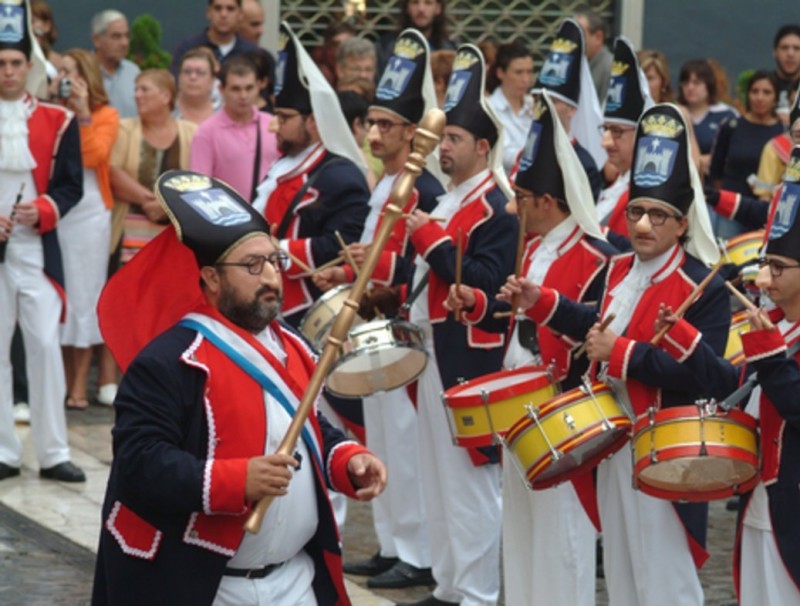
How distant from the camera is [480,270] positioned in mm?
8344

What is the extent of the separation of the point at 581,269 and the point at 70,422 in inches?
213

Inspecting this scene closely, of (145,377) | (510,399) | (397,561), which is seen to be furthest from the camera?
(397,561)

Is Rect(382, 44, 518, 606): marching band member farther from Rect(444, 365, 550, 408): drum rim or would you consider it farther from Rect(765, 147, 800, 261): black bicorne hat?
Rect(765, 147, 800, 261): black bicorne hat

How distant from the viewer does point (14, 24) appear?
10.7m

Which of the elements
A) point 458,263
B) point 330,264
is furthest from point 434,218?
point 330,264

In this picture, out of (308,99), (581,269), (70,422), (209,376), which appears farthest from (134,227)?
(209,376)

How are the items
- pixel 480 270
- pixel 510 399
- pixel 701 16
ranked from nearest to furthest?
pixel 510 399
pixel 480 270
pixel 701 16

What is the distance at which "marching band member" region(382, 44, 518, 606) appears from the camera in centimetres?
843

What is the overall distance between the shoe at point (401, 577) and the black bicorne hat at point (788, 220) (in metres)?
3.25

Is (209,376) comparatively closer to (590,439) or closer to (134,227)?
(590,439)

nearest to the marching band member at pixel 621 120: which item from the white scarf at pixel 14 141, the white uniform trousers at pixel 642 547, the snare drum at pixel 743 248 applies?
the snare drum at pixel 743 248

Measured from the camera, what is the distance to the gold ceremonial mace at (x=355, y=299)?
17.3 ft

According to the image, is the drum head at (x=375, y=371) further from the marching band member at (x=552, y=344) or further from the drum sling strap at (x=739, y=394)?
the drum sling strap at (x=739, y=394)

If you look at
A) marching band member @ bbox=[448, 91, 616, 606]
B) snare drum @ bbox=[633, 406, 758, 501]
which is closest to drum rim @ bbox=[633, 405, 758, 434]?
snare drum @ bbox=[633, 406, 758, 501]
